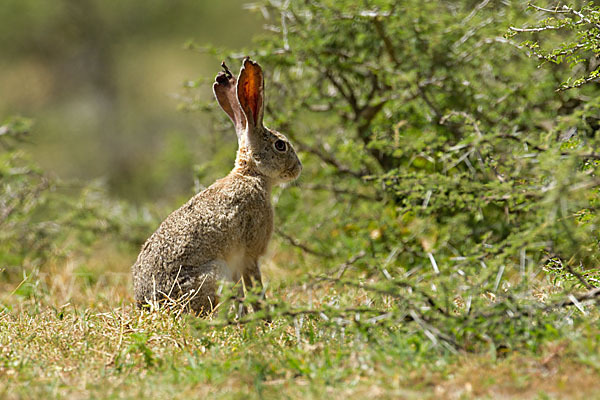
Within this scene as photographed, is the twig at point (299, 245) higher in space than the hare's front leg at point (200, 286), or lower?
lower

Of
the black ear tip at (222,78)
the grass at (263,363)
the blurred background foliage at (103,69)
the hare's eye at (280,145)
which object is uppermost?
the black ear tip at (222,78)

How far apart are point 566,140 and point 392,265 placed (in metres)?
2.06

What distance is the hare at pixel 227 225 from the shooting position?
3.91 m

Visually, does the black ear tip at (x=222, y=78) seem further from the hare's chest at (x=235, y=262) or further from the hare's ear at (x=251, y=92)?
the hare's chest at (x=235, y=262)

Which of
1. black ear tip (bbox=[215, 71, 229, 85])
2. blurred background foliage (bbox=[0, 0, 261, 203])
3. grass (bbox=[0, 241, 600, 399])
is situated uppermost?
black ear tip (bbox=[215, 71, 229, 85])

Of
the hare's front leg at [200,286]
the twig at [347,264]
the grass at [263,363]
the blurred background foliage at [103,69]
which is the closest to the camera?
the grass at [263,363]

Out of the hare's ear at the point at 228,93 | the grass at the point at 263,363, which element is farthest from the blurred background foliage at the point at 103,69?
the grass at the point at 263,363

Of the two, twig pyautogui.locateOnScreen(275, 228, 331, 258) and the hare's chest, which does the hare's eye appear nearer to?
the hare's chest

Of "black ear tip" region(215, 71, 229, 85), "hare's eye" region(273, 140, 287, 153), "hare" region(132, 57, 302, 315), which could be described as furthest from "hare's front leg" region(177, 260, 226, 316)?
"black ear tip" region(215, 71, 229, 85)

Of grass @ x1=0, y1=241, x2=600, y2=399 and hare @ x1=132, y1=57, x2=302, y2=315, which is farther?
hare @ x1=132, y1=57, x2=302, y2=315

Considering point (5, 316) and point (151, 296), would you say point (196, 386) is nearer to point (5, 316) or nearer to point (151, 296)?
point (151, 296)

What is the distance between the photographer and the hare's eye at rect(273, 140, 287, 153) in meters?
4.48

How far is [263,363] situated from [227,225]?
4.84 feet

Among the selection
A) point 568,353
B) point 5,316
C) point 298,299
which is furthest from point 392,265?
point 5,316
